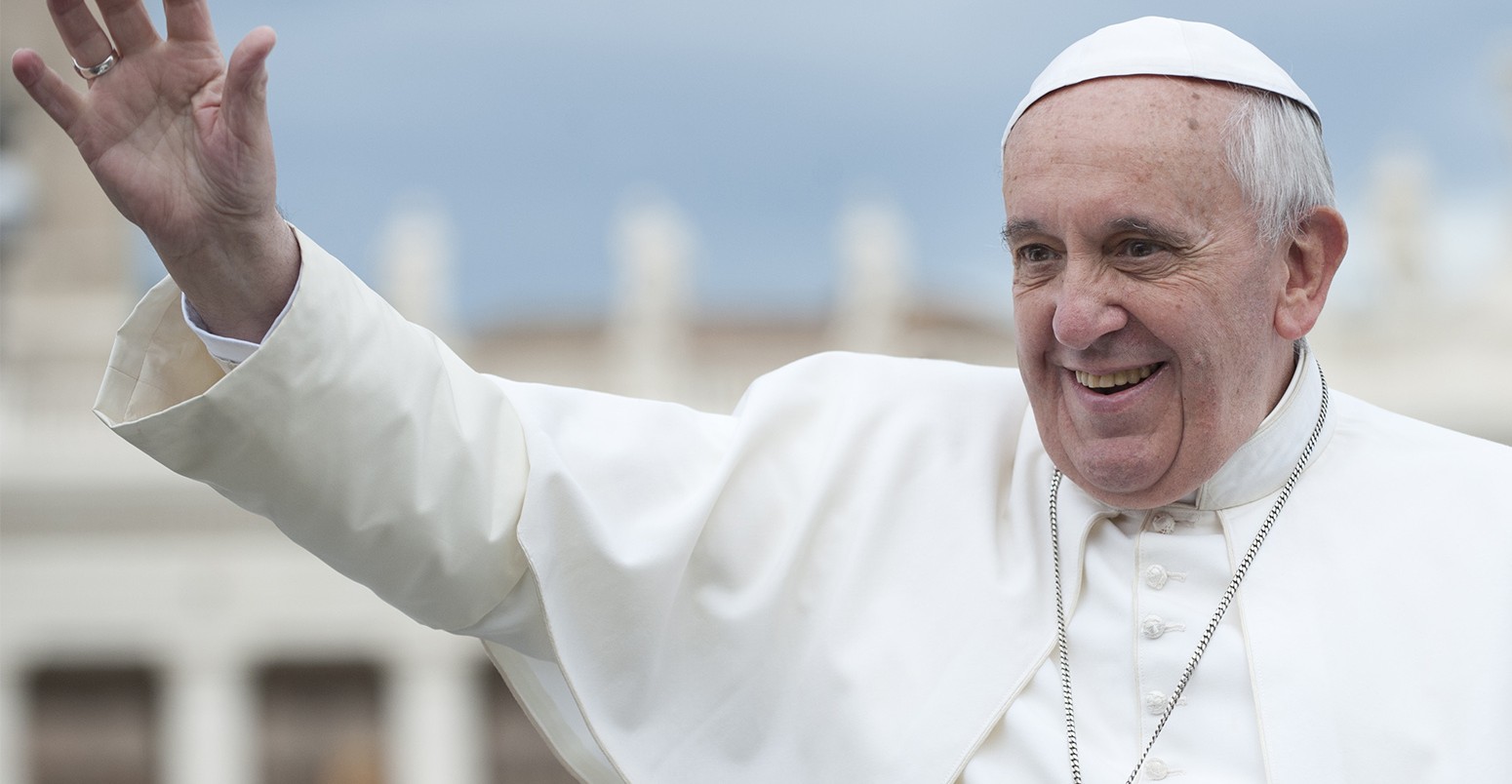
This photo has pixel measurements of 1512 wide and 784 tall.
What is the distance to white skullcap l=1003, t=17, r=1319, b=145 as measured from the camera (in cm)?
233

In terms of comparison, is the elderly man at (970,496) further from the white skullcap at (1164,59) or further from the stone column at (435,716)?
the stone column at (435,716)

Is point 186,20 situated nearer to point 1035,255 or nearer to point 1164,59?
point 1035,255

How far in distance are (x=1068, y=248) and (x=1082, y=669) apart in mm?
501

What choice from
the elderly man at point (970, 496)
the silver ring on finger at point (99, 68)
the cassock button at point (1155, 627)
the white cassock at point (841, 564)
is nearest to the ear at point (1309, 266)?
the elderly man at point (970, 496)

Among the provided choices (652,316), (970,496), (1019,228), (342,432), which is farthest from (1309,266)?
(652,316)

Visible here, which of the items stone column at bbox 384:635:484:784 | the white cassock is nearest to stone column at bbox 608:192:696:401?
stone column at bbox 384:635:484:784

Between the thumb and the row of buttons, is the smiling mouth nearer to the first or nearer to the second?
the row of buttons

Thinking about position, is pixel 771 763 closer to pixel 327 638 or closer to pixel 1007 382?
pixel 1007 382

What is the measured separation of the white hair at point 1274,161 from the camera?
2.30 meters

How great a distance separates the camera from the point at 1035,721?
2.35 meters

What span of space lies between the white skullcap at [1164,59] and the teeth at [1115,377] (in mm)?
312

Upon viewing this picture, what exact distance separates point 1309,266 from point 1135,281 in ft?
0.92

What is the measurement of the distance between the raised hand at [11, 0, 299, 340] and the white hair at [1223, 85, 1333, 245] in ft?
3.49

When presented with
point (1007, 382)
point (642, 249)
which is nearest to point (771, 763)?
point (1007, 382)
